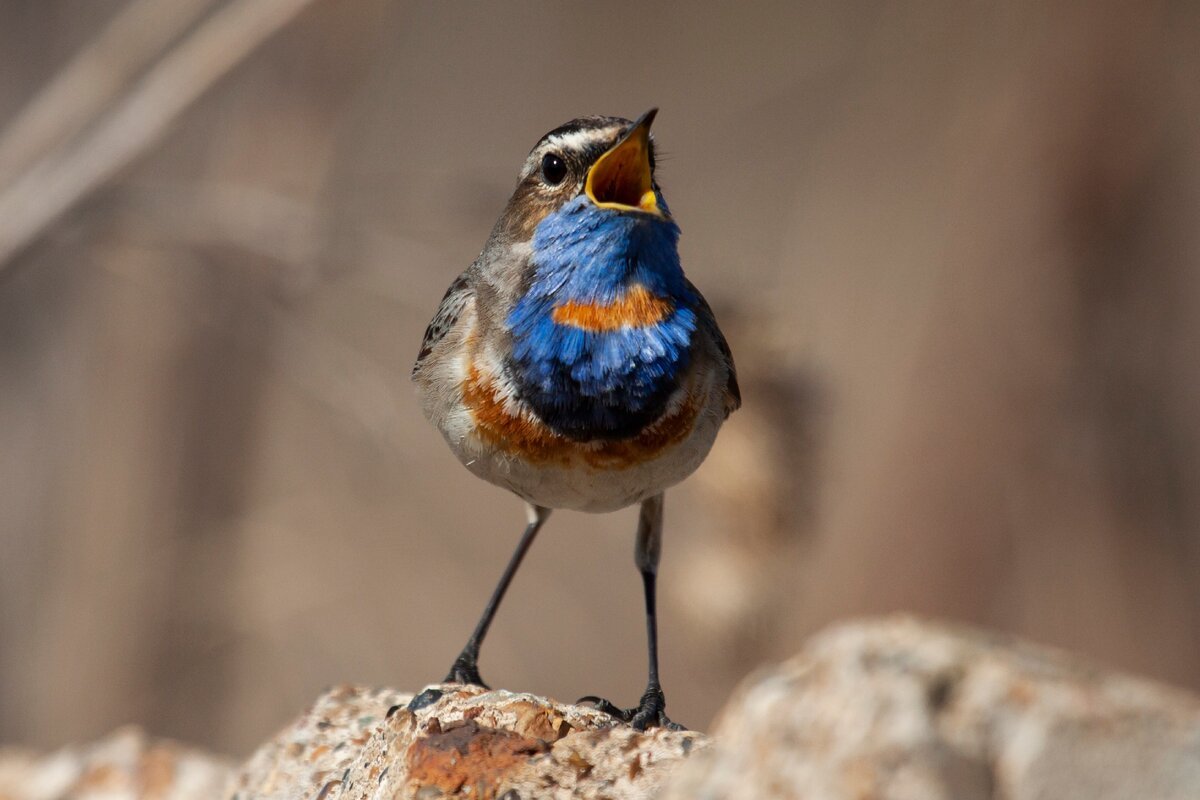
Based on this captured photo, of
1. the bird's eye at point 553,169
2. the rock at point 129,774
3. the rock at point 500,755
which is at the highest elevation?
the bird's eye at point 553,169

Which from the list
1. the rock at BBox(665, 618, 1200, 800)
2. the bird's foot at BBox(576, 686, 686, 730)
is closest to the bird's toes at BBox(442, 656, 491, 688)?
the bird's foot at BBox(576, 686, 686, 730)

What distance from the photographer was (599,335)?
3.18 metres

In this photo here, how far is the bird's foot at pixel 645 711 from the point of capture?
125 inches

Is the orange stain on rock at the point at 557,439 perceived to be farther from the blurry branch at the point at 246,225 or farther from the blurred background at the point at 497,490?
the blurry branch at the point at 246,225

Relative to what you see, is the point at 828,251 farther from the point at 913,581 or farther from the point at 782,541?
the point at 782,541

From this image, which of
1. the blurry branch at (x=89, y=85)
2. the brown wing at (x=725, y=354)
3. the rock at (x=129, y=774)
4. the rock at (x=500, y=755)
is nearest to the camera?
the rock at (x=500, y=755)

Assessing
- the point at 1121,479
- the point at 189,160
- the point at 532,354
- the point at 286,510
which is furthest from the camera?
the point at 189,160

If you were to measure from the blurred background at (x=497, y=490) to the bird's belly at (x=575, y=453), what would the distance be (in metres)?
1.11

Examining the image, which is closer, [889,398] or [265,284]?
[265,284]

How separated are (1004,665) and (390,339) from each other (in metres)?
7.21

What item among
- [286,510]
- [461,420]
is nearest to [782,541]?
[461,420]

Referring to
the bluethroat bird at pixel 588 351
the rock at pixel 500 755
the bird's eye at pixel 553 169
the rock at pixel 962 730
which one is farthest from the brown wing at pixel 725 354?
the rock at pixel 962 730

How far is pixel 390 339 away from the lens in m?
8.70

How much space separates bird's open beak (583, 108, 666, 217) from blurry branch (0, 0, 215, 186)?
6.69 ft
